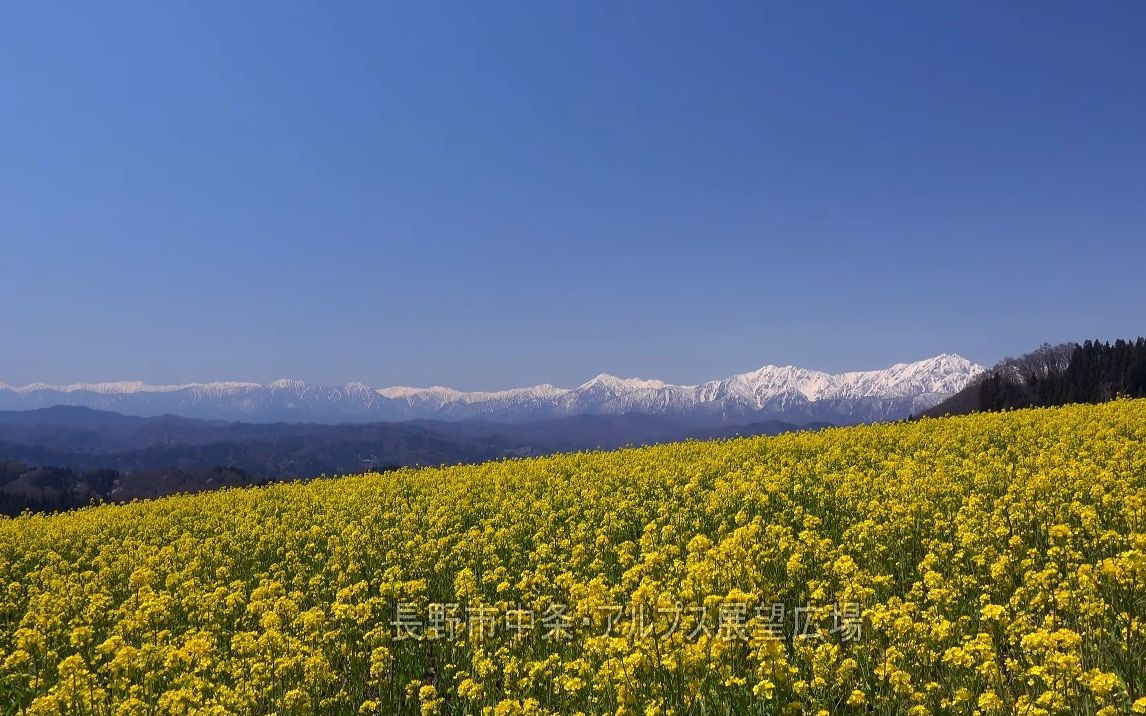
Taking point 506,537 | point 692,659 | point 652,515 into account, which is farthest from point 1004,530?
point 506,537

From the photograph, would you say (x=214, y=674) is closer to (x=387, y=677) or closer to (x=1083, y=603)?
(x=387, y=677)

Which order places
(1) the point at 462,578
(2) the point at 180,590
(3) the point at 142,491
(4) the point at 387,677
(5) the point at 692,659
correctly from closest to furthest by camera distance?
(5) the point at 692,659 → (4) the point at 387,677 → (1) the point at 462,578 → (2) the point at 180,590 → (3) the point at 142,491

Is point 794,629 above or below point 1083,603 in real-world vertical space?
below

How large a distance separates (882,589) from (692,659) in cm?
448

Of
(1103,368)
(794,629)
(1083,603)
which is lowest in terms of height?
(794,629)

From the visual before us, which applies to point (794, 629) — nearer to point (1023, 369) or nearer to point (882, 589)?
point (882, 589)

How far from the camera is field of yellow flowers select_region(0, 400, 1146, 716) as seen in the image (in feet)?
21.5

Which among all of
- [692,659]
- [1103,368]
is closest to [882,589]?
[692,659]

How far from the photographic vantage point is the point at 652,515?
15.9 metres

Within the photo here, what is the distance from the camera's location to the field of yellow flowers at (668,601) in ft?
21.5

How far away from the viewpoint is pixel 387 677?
354 inches

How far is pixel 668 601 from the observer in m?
7.13

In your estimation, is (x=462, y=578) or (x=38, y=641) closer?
(x=38, y=641)

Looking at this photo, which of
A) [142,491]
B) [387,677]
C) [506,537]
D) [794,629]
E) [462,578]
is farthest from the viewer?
[142,491]
